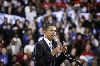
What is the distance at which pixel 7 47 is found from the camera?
10945mm

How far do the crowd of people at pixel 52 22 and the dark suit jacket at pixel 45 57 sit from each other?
403 cm

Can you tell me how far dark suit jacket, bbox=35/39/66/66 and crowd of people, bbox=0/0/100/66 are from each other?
13.2 ft

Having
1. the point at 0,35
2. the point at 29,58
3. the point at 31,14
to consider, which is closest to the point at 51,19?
the point at 31,14

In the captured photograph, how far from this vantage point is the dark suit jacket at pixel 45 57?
4.69 m

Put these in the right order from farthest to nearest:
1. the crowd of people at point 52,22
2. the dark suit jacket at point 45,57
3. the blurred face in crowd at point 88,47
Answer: the blurred face in crowd at point 88,47 < the crowd of people at point 52,22 < the dark suit jacket at point 45,57

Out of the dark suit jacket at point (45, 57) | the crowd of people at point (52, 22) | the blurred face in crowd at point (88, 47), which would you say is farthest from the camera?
the blurred face in crowd at point (88, 47)

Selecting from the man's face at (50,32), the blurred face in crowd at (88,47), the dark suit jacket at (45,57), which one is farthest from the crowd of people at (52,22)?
the man's face at (50,32)

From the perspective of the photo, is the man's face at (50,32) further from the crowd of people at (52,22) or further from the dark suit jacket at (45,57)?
the crowd of people at (52,22)

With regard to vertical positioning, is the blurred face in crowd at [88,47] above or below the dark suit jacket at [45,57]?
above

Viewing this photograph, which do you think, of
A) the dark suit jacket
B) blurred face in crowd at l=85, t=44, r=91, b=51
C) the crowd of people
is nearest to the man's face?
the dark suit jacket

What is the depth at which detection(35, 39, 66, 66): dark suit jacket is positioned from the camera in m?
4.69

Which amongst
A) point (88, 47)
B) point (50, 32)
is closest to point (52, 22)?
point (88, 47)

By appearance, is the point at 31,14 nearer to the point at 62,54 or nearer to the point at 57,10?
the point at 57,10

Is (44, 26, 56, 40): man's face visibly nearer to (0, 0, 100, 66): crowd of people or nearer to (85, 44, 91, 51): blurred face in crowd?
(0, 0, 100, 66): crowd of people
